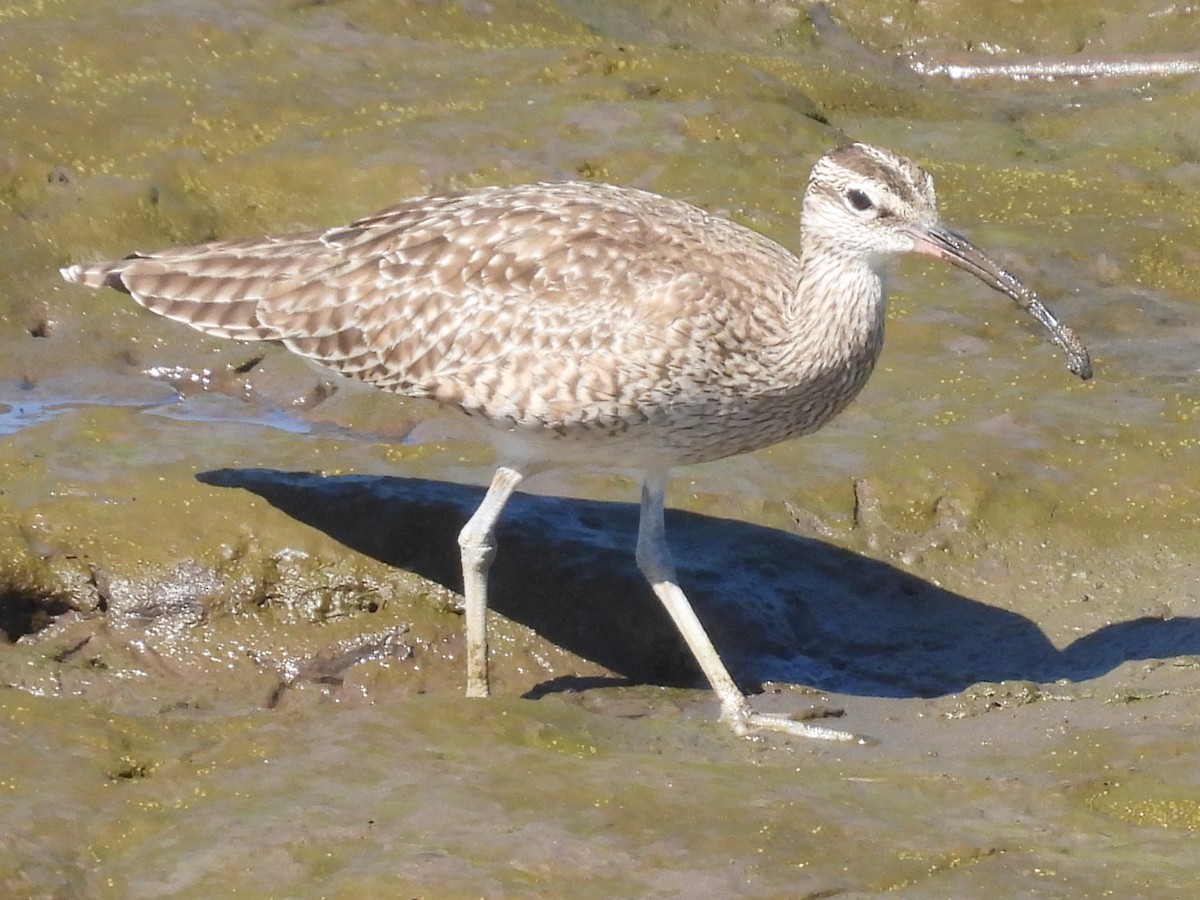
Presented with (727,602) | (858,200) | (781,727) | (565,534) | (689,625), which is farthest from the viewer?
(565,534)

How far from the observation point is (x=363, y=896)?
521cm

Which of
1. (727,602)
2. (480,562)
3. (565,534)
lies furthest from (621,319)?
(727,602)

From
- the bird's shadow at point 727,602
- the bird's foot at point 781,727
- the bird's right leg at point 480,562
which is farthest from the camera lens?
the bird's shadow at point 727,602

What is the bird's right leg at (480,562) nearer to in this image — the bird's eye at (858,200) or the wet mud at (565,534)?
the wet mud at (565,534)

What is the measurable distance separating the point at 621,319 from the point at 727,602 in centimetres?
177

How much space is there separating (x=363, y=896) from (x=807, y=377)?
3.49m

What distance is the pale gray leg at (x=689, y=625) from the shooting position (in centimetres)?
782

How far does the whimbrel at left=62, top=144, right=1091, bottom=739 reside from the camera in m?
7.81

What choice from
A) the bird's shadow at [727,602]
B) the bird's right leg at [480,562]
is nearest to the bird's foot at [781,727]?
the bird's shadow at [727,602]

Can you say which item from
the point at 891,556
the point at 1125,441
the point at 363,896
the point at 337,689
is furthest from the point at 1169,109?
the point at 363,896

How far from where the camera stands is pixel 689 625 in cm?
826

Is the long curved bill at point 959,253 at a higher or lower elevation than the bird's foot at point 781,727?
higher

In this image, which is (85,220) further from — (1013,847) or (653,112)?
(1013,847)

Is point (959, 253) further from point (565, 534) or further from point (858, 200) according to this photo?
point (565, 534)
